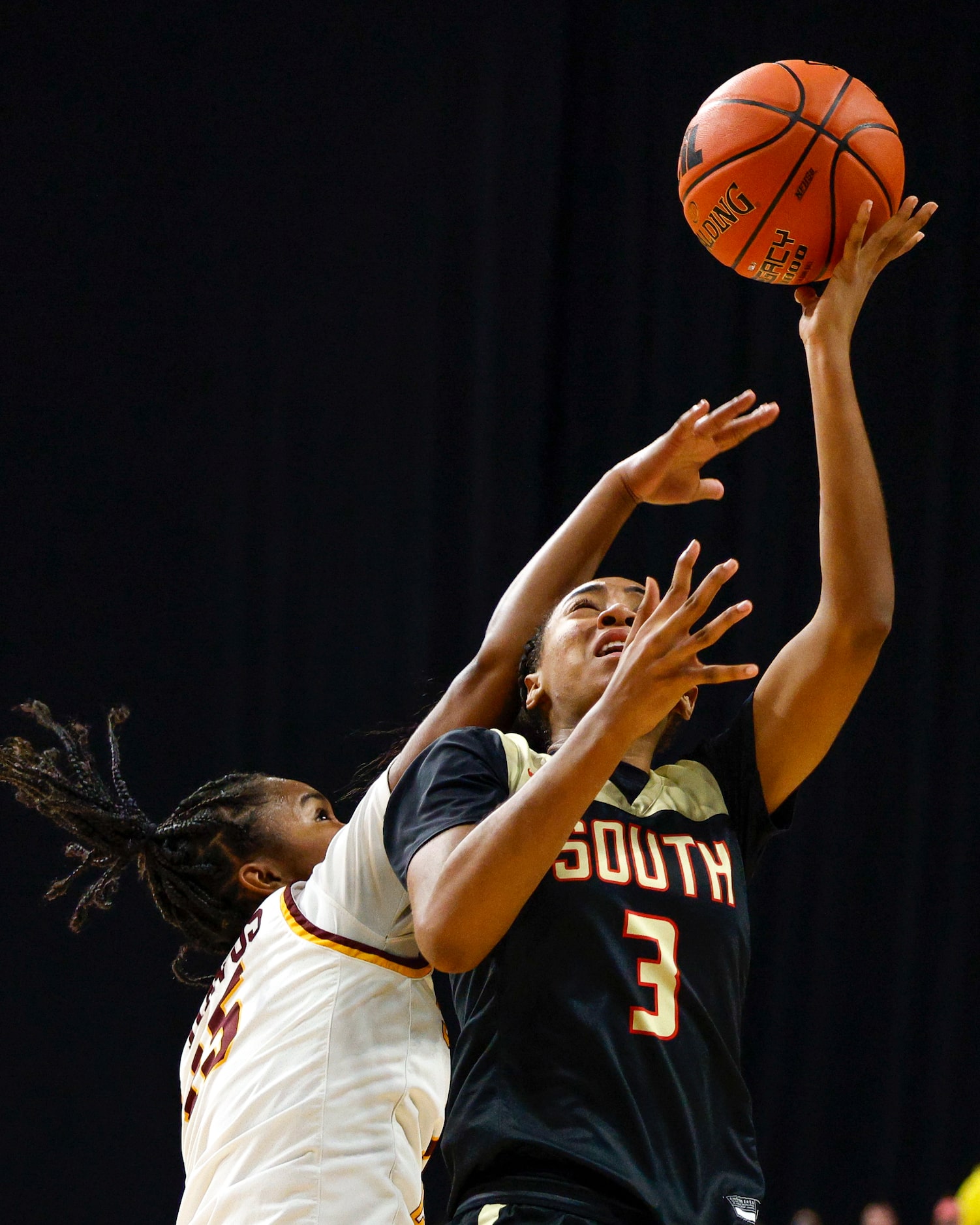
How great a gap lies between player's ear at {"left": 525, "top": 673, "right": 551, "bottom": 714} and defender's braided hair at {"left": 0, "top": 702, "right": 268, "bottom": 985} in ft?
2.14

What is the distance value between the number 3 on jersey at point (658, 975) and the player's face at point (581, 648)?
1.12ft

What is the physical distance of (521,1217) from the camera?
1.47 m

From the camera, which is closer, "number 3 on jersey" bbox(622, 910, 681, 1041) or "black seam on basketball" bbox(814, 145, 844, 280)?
Result: "number 3 on jersey" bbox(622, 910, 681, 1041)

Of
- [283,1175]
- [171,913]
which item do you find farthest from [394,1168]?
[171,913]

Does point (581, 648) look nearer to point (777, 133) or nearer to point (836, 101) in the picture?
point (777, 133)

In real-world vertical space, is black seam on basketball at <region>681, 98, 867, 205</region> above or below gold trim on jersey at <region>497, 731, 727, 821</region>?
above

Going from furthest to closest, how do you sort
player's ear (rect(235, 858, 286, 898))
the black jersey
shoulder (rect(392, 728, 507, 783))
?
1. player's ear (rect(235, 858, 286, 898))
2. shoulder (rect(392, 728, 507, 783))
3. the black jersey

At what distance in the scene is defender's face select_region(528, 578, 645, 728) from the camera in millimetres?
1915

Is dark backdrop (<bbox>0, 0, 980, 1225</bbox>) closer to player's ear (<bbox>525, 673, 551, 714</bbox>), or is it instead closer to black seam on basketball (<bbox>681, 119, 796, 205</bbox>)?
player's ear (<bbox>525, 673, 551, 714</bbox>)

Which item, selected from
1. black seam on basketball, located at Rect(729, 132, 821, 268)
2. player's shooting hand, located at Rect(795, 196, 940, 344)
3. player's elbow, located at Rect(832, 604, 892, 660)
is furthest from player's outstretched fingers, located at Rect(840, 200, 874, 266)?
player's elbow, located at Rect(832, 604, 892, 660)

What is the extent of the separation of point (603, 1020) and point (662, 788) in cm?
38

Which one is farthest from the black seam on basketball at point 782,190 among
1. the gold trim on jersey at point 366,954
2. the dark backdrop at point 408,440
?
the dark backdrop at point 408,440

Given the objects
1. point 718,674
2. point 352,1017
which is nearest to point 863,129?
point 718,674

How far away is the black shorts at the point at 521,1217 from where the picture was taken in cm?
146
